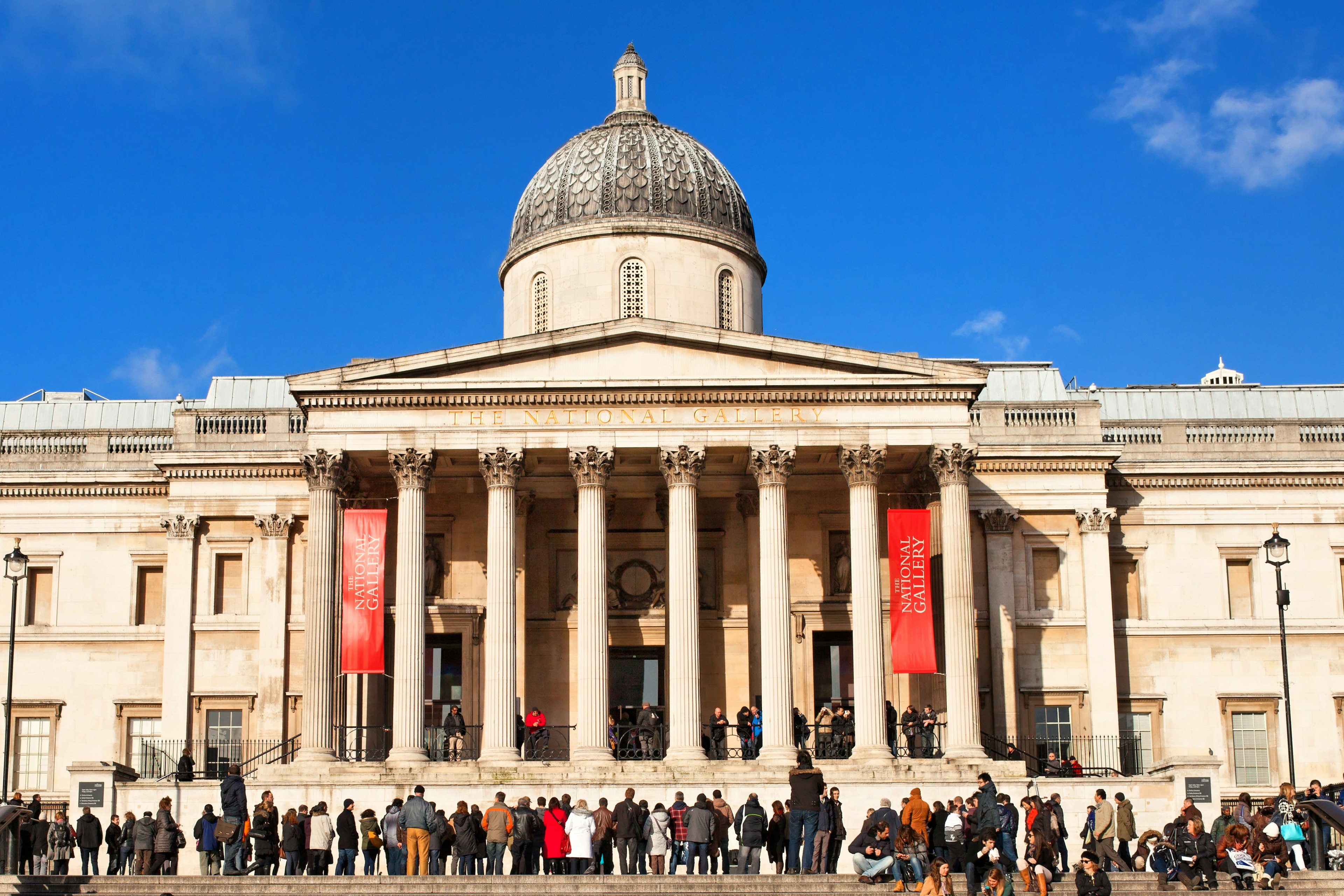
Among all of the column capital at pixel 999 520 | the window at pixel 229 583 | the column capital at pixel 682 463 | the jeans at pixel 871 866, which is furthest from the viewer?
the window at pixel 229 583

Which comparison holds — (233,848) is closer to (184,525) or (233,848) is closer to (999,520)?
(184,525)

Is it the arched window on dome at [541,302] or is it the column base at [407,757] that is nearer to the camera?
the column base at [407,757]

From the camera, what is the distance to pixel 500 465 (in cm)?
3688

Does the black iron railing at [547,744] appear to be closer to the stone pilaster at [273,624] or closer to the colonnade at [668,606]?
the colonnade at [668,606]

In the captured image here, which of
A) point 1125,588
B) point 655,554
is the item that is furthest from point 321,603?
point 1125,588

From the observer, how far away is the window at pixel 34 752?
43.2 m

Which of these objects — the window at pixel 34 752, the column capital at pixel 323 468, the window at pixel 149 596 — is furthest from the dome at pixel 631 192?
the window at pixel 34 752

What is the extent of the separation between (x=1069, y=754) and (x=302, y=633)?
2009 cm

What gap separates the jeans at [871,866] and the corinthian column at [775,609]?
393 inches

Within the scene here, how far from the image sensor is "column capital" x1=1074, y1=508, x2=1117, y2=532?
43.2 metres

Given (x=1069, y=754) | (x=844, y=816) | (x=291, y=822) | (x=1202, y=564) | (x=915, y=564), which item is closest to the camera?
(x=291, y=822)

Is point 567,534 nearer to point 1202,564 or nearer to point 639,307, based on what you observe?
point 639,307

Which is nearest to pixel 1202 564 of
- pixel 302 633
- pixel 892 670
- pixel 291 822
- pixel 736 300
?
pixel 892 670

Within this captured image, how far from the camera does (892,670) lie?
3809 centimetres
